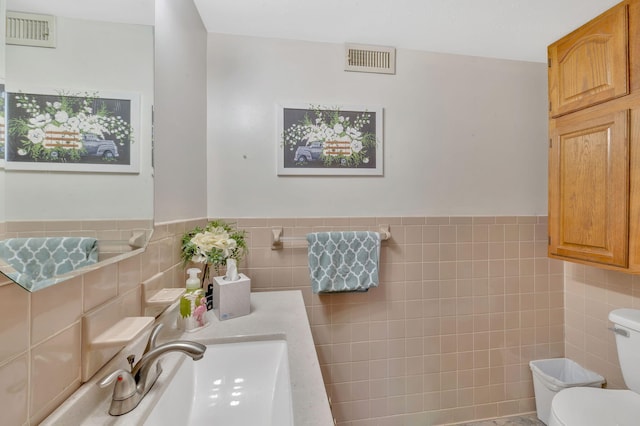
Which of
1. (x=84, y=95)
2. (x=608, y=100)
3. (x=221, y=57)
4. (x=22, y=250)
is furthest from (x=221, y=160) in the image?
(x=608, y=100)

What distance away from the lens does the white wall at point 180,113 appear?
36.3 inches

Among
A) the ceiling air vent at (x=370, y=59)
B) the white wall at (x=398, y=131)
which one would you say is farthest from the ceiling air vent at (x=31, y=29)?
the ceiling air vent at (x=370, y=59)

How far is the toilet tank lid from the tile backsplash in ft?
0.59

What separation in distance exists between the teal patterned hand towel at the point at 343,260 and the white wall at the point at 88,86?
2.61 ft

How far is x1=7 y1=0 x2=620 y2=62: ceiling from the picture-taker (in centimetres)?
122

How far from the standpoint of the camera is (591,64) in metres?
1.29

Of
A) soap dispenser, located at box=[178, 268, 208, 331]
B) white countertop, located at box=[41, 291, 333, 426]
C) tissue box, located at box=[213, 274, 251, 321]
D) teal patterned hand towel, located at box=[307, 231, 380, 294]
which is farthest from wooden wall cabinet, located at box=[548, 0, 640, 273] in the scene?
soap dispenser, located at box=[178, 268, 208, 331]

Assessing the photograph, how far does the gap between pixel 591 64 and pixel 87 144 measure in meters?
2.00

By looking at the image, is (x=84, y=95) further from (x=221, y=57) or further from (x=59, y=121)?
(x=221, y=57)

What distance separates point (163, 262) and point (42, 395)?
1.71ft

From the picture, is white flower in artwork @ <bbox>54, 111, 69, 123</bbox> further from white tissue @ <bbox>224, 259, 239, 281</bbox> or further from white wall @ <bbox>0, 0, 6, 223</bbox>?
white tissue @ <bbox>224, 259, 239, 281</bbox>

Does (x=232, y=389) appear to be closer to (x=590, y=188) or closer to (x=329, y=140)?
(x=329, y=140)

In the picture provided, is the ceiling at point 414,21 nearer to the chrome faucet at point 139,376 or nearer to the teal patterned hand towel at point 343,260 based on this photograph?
the teal patterned hand towel at point 343,260

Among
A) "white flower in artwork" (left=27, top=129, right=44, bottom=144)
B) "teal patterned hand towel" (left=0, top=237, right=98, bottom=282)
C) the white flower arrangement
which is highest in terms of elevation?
"white flower in artwork" (left=27, top=129, right=44, bottom=144)
